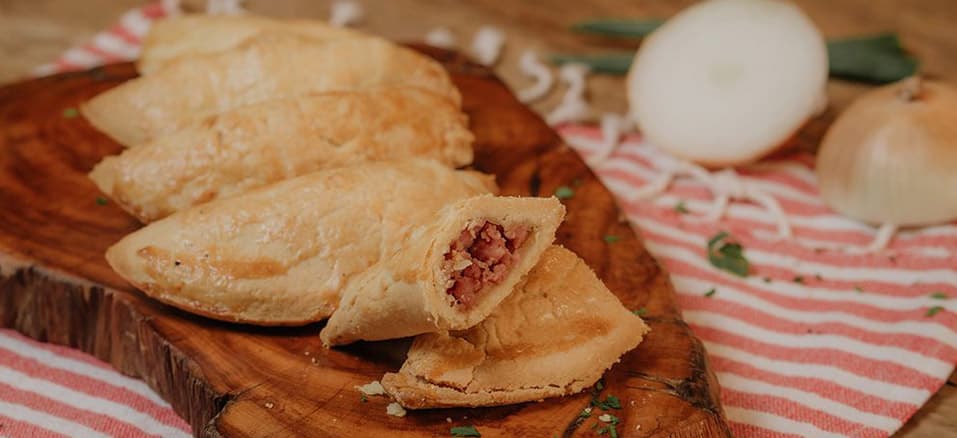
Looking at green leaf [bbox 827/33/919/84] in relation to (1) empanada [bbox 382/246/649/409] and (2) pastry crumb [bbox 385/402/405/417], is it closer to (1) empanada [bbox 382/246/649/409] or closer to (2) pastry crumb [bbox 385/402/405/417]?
(1) empanada [bbox 382/246/649/409]

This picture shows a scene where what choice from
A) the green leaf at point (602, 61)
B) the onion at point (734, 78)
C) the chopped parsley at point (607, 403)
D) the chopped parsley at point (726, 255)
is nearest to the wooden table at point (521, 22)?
the green leaf at point (602, 61)

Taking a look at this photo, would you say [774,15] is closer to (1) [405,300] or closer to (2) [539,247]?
(2) [539,247]

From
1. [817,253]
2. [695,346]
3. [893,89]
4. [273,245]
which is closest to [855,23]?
[893,89]

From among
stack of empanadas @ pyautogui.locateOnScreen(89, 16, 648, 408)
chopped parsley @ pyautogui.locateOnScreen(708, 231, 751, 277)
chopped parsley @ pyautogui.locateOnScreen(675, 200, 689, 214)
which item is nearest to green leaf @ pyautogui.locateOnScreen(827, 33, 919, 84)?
chopped parsley @ pyautogui.locateOnScreen(675, 200, 689, 214)

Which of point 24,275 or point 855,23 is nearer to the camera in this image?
point 24,275

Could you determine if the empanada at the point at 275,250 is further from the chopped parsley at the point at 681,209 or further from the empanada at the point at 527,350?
the chopped parsley at the point at 681,209

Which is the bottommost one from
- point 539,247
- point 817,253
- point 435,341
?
point 817,253
